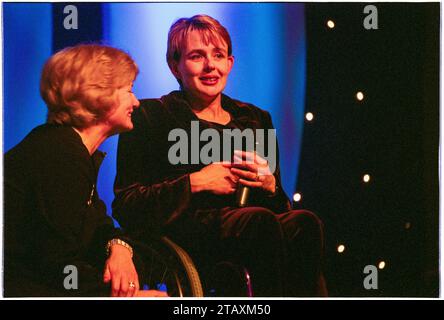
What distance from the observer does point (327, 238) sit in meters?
3.69

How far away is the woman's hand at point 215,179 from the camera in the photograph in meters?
3.63

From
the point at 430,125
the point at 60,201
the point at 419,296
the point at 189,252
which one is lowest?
the point at 419,296

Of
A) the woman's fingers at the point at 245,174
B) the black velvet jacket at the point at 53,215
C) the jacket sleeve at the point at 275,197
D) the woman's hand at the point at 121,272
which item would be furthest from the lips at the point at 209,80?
the woman's hand at the point at 121,272

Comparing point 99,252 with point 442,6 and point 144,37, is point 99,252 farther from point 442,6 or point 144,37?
point 442,6

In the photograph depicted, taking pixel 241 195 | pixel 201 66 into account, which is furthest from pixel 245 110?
pixel 241 195

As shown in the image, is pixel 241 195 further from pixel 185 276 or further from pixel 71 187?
pixel 71 187

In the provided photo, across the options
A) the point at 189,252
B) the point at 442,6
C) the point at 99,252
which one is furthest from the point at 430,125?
the point at 99,252

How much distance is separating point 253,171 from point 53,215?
2.96ft

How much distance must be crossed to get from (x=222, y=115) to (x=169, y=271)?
733 mm

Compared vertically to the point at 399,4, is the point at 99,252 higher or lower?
lower

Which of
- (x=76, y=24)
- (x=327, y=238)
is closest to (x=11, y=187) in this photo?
(x=76, y=24)

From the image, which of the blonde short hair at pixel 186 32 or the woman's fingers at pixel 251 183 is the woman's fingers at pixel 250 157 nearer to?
the woman's fingers at pixel 251 183

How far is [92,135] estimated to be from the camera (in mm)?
3623

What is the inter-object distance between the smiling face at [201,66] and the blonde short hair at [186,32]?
14 mm
